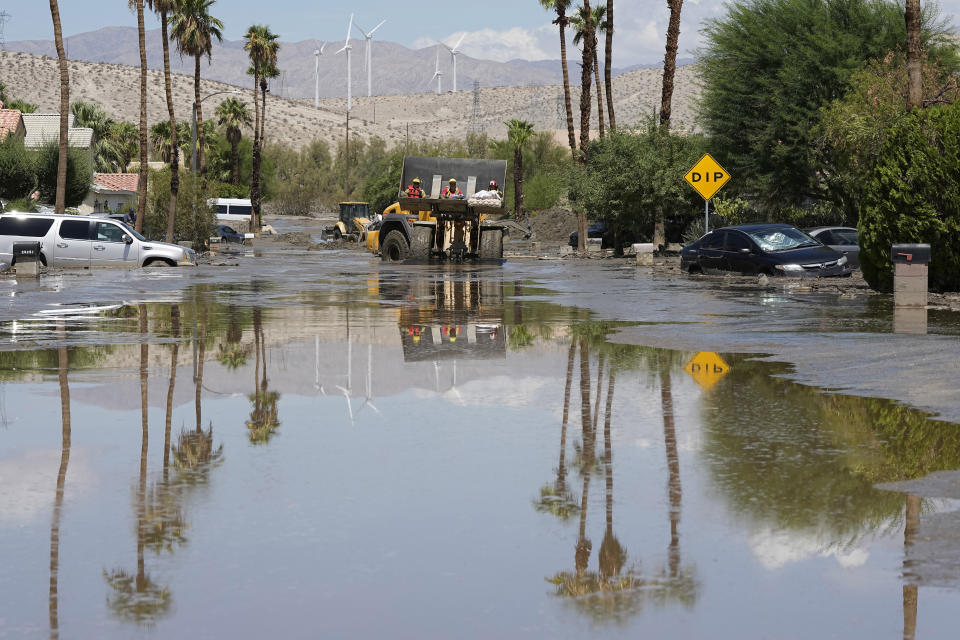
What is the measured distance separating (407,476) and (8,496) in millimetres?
2449

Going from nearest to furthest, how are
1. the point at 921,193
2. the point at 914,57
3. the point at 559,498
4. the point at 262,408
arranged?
the point at 559,498 < the point at 262,408 < the point at 921,193 < the point at 914,57

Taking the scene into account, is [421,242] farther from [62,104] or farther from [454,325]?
[454,325]

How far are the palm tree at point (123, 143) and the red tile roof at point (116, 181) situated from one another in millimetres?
10981

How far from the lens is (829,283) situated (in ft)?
97.9

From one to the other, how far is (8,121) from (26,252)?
3957 cm

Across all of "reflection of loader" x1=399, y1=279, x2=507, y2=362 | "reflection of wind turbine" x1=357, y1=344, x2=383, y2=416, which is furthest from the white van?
"reflection of wind turbine" x1=357, y1=344, x2=383, y2=416

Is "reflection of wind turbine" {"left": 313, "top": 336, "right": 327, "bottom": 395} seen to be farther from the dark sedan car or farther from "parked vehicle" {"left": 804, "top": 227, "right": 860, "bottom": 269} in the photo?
"parked vehicle" {"left": 804, "top": 227, "right": 860, "bottom": 269}

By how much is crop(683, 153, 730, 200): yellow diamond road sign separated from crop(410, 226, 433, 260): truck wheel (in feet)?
27.6

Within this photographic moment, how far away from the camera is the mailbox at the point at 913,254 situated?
868 inches

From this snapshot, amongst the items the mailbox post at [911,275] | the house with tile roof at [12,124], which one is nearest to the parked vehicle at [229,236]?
the house with tile roof at [12,124]

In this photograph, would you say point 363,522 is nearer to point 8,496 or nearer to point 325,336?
point 8,496

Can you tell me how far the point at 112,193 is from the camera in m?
86.0

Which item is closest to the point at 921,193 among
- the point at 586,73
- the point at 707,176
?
the point at 707,176

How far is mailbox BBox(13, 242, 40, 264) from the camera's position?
109ft
